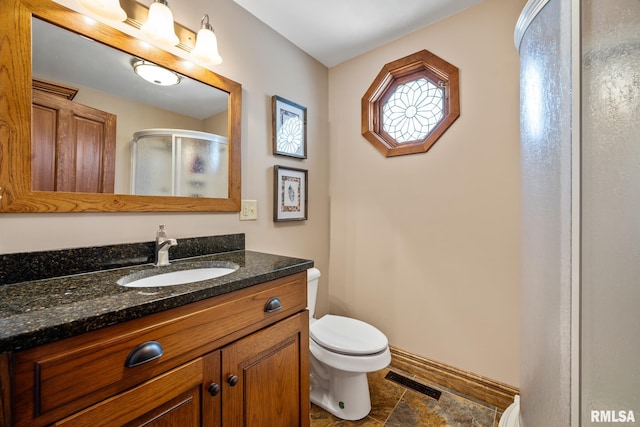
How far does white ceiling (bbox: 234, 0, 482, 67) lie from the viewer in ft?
4.88

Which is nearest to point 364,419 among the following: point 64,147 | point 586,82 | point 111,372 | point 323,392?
point 323,392

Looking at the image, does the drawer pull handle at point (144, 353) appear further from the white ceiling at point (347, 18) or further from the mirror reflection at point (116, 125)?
the white ceiling at point (347, 18)

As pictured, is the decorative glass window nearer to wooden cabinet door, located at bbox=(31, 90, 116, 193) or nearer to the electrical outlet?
the electrical outlet

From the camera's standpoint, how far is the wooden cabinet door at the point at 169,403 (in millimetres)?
590

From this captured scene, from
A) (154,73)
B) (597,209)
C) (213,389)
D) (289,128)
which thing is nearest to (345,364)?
(213,389)

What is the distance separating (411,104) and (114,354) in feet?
6.47

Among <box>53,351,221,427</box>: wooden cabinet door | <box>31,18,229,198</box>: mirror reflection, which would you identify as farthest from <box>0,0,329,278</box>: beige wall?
<box>53,351,221,427</box>: wooden cabinet door

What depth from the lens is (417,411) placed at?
1.42m

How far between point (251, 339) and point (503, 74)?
179 cm

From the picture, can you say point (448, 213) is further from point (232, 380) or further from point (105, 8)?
point (105, 8)

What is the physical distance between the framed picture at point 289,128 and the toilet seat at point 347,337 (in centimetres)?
112

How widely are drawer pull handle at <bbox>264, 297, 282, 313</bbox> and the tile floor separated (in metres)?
0.84

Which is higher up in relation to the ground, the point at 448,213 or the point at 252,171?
the point at 252,171

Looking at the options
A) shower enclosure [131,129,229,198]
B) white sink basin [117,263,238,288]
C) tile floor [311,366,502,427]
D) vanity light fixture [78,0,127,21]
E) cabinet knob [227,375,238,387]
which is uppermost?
vanity light fixture [78,0,127,21]
